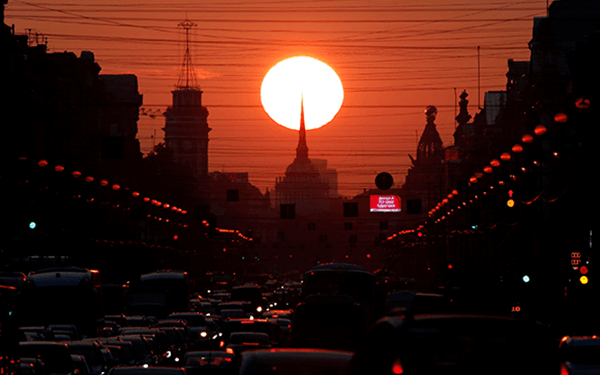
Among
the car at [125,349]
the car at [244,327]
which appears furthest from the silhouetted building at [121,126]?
the car at [125,349]

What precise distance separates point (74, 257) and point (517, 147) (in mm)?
47294

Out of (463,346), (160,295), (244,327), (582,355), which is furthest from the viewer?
(160,295)

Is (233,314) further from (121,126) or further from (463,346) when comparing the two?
(121,126)

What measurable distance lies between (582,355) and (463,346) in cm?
1317

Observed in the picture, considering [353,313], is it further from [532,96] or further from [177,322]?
[532,96]

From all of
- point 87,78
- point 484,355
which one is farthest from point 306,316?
point 87,78

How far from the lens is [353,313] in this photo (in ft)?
79.7

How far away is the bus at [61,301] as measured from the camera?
44.4m

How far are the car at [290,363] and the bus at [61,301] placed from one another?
112ft

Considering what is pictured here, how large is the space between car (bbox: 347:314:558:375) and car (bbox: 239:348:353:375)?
1794 mm

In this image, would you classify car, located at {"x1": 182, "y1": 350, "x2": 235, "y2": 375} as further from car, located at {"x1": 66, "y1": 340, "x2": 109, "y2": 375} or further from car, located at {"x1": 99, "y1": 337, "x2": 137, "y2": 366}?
car, located at {"x1": 99, "y1": 337, "x2": 137, "y2": 366}

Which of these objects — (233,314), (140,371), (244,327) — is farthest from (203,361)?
(233,314)

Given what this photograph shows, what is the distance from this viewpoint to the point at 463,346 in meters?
8.37

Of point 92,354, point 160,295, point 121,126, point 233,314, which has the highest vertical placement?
point 121,126
